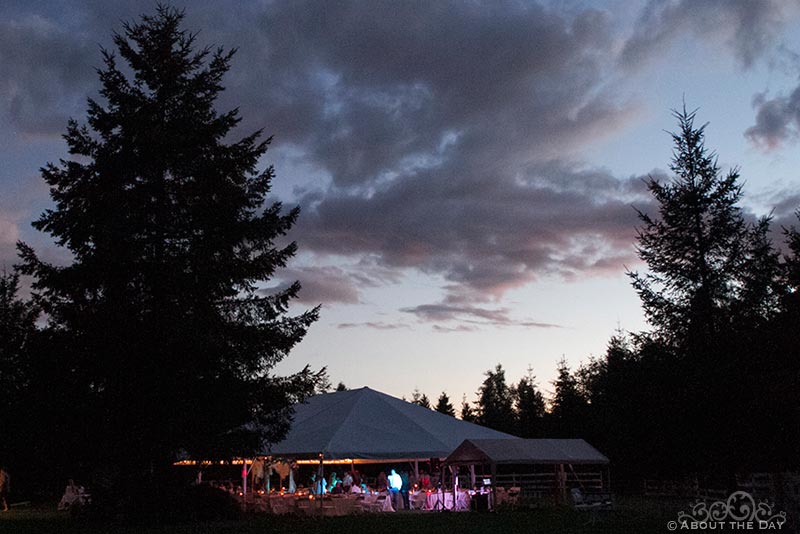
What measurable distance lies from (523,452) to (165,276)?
15.5 metres

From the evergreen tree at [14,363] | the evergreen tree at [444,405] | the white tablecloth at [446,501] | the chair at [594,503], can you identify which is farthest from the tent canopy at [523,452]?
the evergreen tree at [444,405]

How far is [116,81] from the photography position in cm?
2494

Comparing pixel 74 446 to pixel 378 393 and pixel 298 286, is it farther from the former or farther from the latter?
pixel 378 393

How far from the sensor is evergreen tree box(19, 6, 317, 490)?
22906 millimetres

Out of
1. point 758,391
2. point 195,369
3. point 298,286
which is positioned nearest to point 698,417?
point 758,391

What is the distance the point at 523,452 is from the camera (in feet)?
106

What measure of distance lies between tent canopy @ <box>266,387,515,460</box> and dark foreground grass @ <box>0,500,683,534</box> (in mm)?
3753

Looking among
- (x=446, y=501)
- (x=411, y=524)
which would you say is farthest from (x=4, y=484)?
(x=411, y=524)

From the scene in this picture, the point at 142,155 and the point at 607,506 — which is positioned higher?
the point at 142,155

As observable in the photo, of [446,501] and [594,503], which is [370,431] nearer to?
[446,501]

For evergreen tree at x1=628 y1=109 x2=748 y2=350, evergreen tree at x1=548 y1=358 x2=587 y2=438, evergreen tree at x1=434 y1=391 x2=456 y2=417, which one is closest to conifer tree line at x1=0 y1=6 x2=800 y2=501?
evergreen tree at x1=628 y1=109 x2=748 y2=350

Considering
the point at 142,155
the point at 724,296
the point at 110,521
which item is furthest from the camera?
the point at 724,296

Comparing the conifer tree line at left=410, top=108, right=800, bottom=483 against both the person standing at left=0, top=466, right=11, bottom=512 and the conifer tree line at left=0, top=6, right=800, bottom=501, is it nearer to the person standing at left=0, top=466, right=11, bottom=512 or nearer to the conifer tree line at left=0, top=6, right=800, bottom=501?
the conifer tree line at left=0, top=6, right=800, bottom=501

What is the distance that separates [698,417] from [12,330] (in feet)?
65.7
